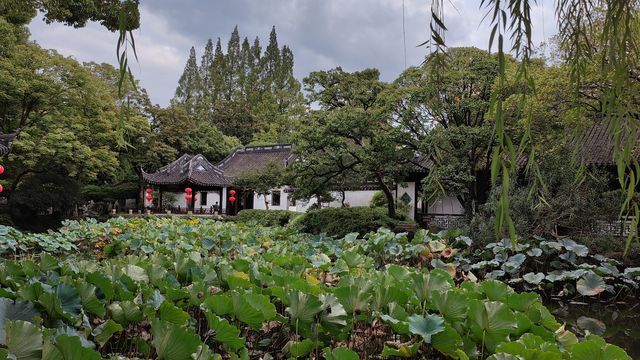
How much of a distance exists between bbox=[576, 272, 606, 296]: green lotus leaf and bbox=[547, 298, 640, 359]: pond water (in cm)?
26

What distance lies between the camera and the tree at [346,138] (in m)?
10.4

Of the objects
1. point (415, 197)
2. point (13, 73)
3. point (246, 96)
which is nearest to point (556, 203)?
point (415, 197)

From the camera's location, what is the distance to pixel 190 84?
34.4 meters

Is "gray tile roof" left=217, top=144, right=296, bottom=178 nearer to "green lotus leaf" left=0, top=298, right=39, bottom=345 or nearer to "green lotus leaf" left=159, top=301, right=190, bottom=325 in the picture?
"green lotus leaf" left=159, top=301, right=190, bottom=325

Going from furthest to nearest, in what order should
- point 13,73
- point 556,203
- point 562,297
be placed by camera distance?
point 13,73 → point 556,203 → point 562,297

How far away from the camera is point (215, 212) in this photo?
24906 millimetres

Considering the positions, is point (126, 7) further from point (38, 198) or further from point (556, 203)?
point (38, 198)

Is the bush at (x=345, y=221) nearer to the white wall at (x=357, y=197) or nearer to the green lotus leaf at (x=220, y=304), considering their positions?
the white wall at (x=357, y=197)

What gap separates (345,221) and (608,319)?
709 centimetres

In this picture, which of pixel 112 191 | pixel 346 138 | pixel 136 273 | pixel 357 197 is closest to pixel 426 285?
pixel 136 273

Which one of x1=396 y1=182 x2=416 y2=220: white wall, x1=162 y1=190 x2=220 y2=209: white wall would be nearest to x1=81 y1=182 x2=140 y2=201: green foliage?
x1=162 y1=190 x2=220 y2=209: white wall

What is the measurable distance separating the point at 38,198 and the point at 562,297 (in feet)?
52.6

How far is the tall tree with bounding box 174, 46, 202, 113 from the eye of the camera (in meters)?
34.2

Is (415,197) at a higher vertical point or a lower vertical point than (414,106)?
lower
